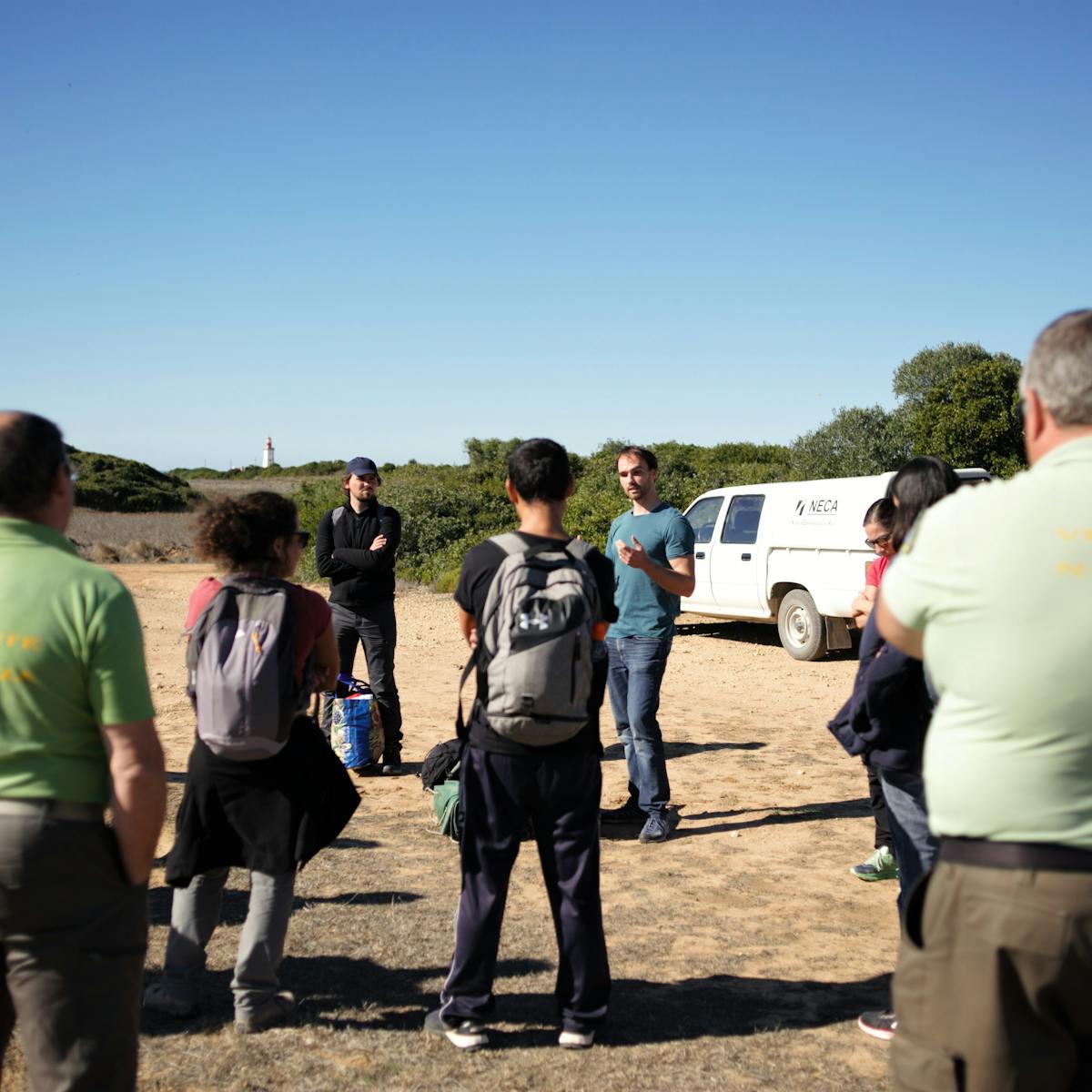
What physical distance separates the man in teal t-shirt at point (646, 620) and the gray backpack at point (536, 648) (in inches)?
94.5

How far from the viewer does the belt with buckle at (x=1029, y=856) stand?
1.96m

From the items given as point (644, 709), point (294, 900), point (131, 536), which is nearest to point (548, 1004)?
point (294, 900)

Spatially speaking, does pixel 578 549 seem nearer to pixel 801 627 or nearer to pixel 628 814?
pixel 628 814

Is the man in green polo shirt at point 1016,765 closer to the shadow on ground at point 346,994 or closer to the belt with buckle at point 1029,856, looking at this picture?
the belt with buckle at point 1029,856

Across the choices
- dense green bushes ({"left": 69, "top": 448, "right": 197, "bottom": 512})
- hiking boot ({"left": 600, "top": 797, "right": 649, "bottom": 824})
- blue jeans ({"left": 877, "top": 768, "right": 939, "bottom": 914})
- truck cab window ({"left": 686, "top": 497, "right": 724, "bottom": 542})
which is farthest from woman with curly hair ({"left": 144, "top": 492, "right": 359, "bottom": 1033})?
dense green bushes ({"left": 69, "top": 448, "right": 197, "bottom": 512})

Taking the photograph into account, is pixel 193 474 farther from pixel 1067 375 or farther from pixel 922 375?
pixel 1067 375

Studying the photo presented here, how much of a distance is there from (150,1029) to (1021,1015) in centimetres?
306

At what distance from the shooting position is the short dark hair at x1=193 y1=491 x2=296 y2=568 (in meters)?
3.85

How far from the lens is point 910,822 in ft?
12.3

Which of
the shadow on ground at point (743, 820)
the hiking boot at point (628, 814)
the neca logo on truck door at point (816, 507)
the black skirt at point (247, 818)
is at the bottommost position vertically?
the shadow on ground at point (743, 820)

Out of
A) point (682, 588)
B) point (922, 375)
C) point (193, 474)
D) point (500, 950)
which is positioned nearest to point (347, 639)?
point (682, 588)

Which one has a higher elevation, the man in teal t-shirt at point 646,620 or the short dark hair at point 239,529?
the short dark hair at point 239,529

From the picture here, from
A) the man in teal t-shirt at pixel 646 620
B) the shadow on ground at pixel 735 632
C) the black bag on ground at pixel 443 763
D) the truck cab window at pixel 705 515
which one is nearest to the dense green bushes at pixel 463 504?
the shadow on ground at pixel 735 632

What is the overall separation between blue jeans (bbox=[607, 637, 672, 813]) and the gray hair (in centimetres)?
415
